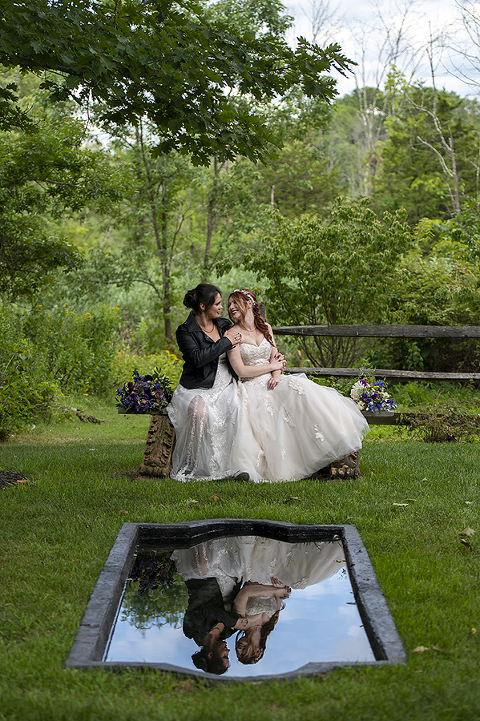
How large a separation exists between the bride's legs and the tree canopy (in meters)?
2.34

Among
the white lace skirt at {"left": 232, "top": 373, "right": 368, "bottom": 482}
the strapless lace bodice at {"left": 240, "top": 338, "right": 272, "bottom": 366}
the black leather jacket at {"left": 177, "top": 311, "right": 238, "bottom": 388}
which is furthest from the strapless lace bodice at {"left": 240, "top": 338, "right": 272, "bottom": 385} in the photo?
the white lace skirt at {"left": 232, "top": 373, "right": 368, "bottom": 482}

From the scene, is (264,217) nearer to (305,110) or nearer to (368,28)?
(305,110)

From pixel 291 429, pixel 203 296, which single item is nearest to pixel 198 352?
pixel 203 296

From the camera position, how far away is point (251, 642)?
125 inches

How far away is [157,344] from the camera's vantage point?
1739 cm

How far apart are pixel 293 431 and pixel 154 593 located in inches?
112

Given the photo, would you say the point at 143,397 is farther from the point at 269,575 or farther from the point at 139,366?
the point at 139,366

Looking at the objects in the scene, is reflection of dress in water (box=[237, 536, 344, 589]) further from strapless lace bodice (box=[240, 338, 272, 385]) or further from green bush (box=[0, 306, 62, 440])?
green bush (box=[0, 306, 62, 440])

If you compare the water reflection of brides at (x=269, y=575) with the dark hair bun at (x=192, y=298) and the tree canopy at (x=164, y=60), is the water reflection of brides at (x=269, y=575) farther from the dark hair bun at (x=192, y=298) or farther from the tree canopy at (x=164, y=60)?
the tree canopy at (x=164, y=60)

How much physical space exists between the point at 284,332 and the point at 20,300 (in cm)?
632

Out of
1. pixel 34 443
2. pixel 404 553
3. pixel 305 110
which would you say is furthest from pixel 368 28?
pixel 404 553

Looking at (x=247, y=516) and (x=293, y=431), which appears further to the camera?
(x=293, y=431)

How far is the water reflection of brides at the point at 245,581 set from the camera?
324 cm

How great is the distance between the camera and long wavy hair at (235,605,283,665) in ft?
9.82
